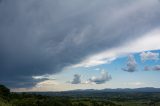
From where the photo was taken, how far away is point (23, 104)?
7721 inches

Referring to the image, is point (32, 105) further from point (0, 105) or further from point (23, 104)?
point (0, 105)

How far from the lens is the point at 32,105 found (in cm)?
19950

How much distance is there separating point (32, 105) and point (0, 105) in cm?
7797

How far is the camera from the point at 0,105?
4845 inches

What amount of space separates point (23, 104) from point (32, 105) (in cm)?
714

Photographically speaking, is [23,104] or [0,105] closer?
[0,105]

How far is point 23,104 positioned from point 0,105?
74.5 m

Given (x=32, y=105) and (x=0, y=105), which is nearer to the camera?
(x=0, y=105)

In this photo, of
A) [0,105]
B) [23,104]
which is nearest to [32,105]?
[23,104]
